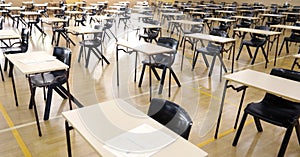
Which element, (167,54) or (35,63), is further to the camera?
(167,54)

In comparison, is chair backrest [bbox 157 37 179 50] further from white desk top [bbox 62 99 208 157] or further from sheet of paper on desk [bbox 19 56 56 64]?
white desk top [bbox 62 99 208 157]

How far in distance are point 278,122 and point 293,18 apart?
9.96m

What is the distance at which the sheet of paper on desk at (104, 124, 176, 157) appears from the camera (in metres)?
1.53

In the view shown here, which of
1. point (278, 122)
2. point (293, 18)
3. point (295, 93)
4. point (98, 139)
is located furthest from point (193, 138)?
point (293, 18)

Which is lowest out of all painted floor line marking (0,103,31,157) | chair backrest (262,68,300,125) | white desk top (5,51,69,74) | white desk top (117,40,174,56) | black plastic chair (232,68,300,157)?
painted floor line marking (0,103,31,157)

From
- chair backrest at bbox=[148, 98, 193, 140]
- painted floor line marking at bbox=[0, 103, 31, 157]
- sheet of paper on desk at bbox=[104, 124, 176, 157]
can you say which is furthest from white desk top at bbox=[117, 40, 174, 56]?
sheet of paper on desk at bbox=[104, 124, 176, 157]

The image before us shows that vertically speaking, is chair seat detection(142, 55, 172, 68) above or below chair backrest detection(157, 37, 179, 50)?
below

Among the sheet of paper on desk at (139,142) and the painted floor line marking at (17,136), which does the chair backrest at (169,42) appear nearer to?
the painted floor line marking at (17,136)

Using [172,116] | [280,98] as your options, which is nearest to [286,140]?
[280,98]

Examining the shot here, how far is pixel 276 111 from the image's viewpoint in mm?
2723

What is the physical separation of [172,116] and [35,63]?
1927 millimetres

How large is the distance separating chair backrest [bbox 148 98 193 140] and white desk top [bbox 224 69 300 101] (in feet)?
3.46

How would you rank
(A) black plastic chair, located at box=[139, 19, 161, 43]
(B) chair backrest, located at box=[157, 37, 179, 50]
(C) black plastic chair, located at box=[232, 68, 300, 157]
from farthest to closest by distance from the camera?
1. (A) black plastic chair, located at box=[139, 19, 161, 43]
2. (B) chair backrest, located at box=[157, 37, 179, 50]
3. (C) black plastic chair, located at box=[232, 68, 300, 157]

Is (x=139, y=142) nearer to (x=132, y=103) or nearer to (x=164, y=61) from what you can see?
(x=132, y=103)
